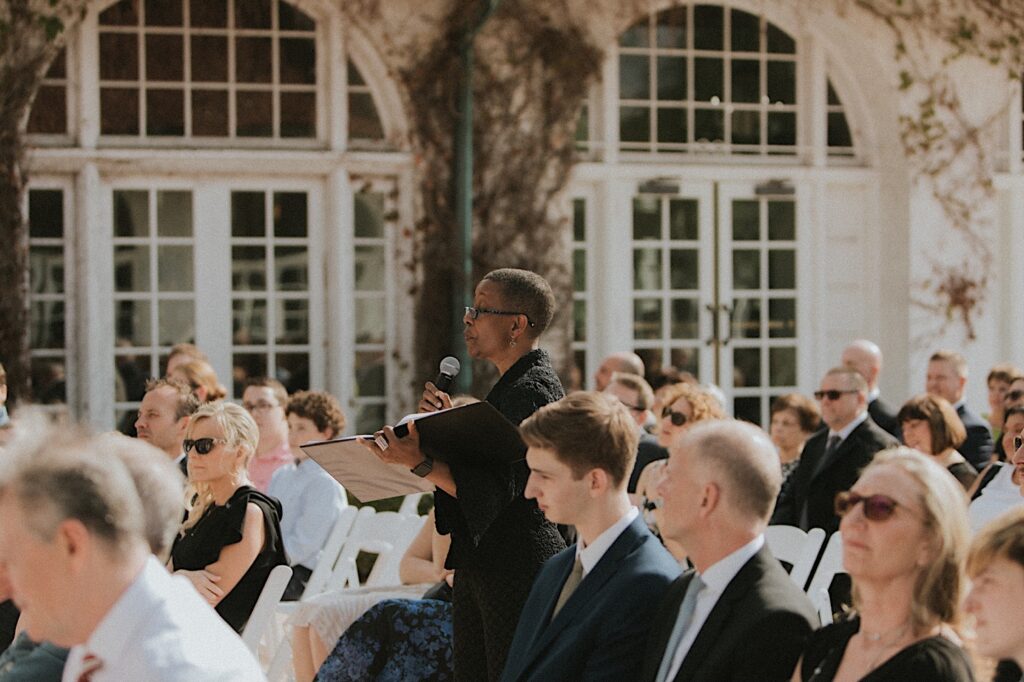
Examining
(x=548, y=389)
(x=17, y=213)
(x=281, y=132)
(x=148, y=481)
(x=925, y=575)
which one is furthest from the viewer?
(x=281, y=132)

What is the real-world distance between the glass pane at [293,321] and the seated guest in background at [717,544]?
25.2 ft

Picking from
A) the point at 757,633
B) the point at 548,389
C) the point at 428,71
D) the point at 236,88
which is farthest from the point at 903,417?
the point at 236,88

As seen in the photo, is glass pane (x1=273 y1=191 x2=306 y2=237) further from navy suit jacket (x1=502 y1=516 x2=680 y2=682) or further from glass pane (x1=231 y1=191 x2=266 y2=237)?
navy suit jacket (x1=502 y1=516 x2=680 y2=682)

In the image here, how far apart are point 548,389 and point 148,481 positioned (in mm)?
2059

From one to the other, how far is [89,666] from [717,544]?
→ 1.58m

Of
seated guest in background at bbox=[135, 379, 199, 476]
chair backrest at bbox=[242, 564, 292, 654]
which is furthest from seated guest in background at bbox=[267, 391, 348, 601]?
chair backrest at bbox=[242, 564, 292, 654]

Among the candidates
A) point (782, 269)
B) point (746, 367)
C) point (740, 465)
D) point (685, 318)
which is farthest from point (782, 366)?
point (740, 465)

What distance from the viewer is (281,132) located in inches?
425

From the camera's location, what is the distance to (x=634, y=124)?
11547mm

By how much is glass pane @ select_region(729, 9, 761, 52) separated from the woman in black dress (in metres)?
7.72

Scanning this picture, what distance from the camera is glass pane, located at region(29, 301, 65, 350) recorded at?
408 inches

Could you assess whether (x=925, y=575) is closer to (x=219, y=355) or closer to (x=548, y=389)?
(x=548, y=389)

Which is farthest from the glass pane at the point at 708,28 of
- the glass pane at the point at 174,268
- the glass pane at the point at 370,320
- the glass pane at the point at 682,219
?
the glass pane at the point at 174,268

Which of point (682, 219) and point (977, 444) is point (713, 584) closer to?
point (977, 444)
